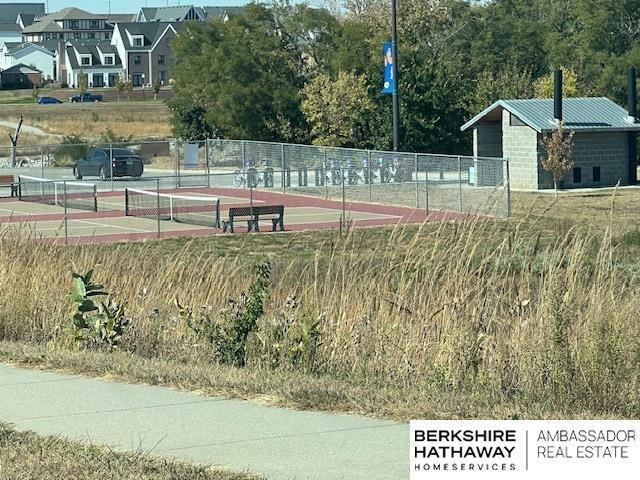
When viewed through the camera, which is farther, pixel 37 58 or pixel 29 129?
pixel 37 58

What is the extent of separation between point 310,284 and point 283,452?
5.80 meters

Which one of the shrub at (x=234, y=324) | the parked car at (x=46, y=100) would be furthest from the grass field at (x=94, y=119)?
the shrub at (x=234, y=324)

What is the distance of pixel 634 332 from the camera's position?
10602 millimetres

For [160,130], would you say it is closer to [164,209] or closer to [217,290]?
[164,209]

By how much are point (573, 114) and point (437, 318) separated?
3707cm

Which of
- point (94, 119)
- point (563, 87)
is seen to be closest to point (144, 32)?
point (94, 119)

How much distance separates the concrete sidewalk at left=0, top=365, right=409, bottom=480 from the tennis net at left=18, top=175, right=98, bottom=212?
31591 millimetres

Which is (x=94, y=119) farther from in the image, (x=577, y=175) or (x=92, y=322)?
(x=92, y=322)

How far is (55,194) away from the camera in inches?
1690

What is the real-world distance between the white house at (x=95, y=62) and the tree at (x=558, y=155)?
12125 cm

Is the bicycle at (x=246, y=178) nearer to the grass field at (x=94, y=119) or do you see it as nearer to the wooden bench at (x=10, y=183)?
the wooden bench at (x=10, y=183)

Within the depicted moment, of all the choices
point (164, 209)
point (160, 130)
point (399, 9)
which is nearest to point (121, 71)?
point (160, 130)

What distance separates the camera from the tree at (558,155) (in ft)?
142

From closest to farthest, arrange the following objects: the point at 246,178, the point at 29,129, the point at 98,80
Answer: the point at 246,178
the point at 29,129
the point at 98,80
